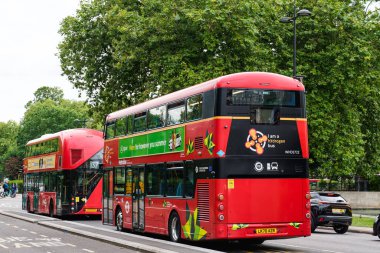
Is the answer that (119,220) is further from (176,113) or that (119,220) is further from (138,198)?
(176,113)

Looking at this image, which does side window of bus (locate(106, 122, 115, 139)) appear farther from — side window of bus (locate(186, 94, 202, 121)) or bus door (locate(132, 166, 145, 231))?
side window of bus (locate(186, 94, 202, 121))

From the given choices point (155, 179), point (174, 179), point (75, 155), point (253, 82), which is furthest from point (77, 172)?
point (253, 82)

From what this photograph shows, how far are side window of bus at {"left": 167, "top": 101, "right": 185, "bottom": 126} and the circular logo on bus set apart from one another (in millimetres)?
2681

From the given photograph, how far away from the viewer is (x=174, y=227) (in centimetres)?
1944

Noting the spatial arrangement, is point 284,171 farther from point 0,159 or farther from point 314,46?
point 0,159

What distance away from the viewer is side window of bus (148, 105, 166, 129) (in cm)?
2050

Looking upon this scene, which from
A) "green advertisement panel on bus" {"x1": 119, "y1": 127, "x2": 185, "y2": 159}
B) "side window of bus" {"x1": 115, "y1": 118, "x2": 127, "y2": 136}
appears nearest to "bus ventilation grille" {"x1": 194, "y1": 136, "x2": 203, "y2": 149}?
"green advertisement panel on bus" {"x1": 119, "y1": 127, "x2": 185, "y2": 159}

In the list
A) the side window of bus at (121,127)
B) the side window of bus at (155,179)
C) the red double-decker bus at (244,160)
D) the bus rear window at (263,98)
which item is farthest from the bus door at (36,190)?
the bus rear window at (263,98)

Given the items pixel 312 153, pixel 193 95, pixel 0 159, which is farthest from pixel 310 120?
pixel 0 159

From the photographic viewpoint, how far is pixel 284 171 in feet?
55.5

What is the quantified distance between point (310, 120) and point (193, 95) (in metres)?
16.9

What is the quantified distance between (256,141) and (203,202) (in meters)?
1.98

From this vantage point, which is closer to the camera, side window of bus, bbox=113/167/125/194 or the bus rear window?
the bus rear window

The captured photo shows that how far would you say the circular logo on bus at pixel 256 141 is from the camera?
1669 centimetres
